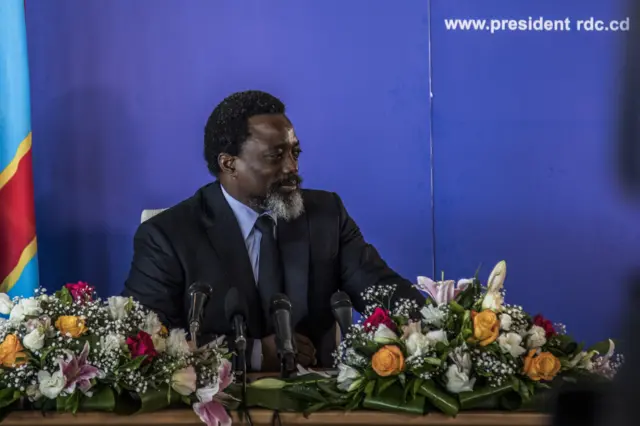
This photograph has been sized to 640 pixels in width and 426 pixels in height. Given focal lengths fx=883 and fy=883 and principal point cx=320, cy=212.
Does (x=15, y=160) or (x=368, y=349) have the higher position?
(x=15, y=160)

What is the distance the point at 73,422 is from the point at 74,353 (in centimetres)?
16

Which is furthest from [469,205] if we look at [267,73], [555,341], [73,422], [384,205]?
[73,422]

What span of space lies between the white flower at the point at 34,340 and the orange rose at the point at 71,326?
64 millimetres

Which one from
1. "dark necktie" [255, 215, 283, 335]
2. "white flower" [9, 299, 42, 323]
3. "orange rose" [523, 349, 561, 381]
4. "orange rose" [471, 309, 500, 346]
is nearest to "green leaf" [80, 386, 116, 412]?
"white flower" [9, 299, 42, 323]

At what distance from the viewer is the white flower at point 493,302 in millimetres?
2193

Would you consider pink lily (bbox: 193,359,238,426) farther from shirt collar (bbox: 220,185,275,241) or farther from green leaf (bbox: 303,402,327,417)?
shirt collar (bbox: 220,185,275,241)

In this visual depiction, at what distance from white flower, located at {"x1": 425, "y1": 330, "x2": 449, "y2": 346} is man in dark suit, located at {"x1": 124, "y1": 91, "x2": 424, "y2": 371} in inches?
35.6

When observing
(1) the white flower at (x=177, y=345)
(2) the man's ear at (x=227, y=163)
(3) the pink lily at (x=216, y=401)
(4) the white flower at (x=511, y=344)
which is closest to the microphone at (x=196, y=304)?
(1) the white flower at (x=177, y=345)

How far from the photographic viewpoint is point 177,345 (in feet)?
7.24

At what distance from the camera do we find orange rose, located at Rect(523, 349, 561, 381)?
2102 millimetres

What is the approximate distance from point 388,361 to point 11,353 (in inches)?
34.7

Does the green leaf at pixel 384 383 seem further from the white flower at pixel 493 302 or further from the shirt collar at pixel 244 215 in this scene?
the shirt collar at pixel 244 215

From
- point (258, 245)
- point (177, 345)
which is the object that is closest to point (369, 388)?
point (177, 345)

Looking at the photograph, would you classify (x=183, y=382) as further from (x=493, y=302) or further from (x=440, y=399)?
(x=493, y=302)
